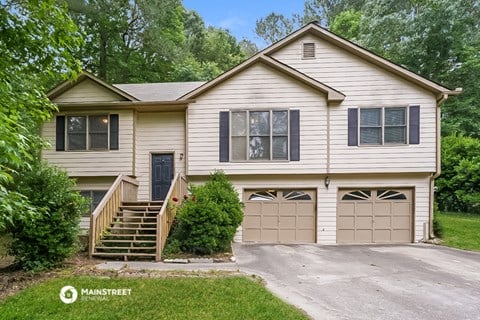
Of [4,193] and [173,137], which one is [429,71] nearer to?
[173,137]

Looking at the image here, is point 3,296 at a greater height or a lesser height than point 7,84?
lesser

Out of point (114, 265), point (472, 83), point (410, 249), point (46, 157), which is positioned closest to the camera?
point (114, 265)

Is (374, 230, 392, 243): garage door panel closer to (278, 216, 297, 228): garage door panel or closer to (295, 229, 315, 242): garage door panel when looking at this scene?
(295, 229, 315, 242): garage door panel

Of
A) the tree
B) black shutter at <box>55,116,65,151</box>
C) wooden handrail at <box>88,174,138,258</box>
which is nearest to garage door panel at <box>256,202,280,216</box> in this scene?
wooden handrail at <box>88,174,138,258</box>

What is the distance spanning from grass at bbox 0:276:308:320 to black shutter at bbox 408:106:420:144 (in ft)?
24.4

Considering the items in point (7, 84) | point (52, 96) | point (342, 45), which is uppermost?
point (342, 45)

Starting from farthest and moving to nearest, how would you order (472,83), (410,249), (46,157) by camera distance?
(472,83) < (46,157) < (410,249)

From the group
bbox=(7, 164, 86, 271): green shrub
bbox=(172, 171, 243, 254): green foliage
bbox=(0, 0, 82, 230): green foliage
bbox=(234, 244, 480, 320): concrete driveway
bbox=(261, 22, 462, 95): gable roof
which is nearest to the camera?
bbox=(234, 244, 480, 320): concrete driveway

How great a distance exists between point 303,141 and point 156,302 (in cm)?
703

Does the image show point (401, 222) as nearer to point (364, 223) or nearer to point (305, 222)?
point (364, 223)

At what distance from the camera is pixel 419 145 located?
10.0m

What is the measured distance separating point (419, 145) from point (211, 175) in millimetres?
6947

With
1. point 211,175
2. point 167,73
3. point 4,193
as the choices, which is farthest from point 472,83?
point 4,193

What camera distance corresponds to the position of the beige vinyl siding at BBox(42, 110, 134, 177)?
10.6 meters
